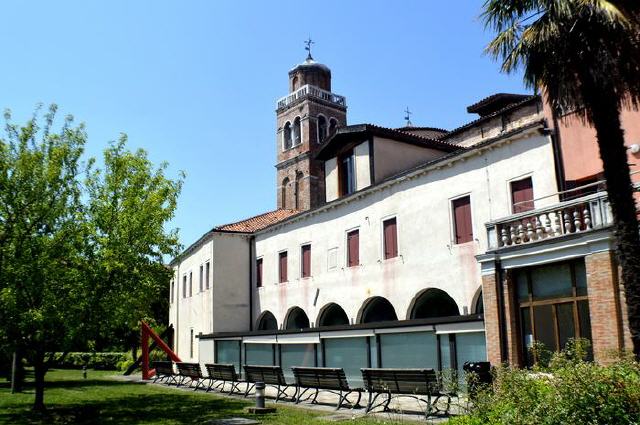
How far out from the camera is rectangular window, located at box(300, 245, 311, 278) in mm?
27812

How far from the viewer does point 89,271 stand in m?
15.4

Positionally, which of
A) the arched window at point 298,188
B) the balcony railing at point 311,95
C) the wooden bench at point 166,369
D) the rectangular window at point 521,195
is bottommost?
the wooden bench at point 166,369

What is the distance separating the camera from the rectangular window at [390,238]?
22672mm

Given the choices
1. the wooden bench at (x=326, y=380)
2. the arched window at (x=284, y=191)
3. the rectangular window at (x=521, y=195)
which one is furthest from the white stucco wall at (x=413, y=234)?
the arched window at (x=284, y=191)

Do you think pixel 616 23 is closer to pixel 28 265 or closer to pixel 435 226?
pixel 435 226

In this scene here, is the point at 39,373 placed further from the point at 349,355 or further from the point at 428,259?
the point at 428,259

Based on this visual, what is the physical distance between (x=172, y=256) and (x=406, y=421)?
8480 millimetres

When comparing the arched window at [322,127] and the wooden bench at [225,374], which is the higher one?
the arched window at [322,127]

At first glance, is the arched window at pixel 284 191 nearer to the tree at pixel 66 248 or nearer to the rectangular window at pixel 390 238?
the rectangular window at pixel 390 238

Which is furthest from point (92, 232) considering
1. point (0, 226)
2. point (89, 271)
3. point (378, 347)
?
point (378, 347)

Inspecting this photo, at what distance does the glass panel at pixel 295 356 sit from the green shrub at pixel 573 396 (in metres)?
14.4

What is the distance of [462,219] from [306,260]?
9.89 meters

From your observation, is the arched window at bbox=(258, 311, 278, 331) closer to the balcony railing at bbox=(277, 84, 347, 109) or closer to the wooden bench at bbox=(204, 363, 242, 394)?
the wooden bench at bbox=(204, 363, 242, 394)

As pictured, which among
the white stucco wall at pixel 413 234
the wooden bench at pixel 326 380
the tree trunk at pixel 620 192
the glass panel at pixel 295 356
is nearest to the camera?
the tree trunk at pixel 620 192
